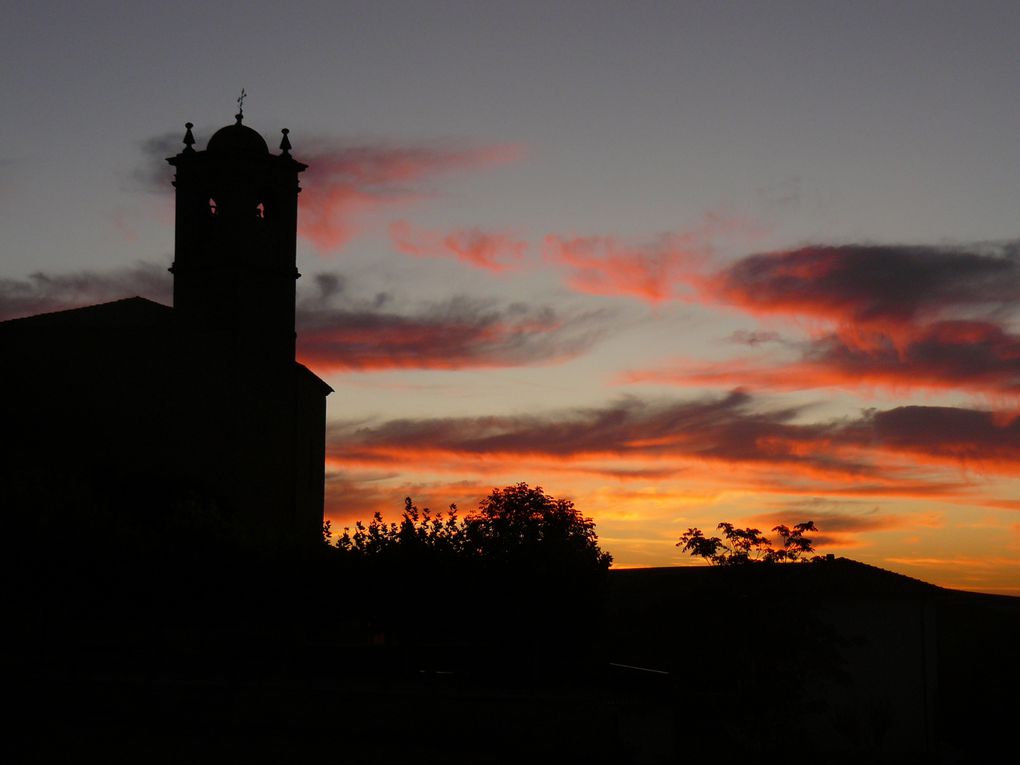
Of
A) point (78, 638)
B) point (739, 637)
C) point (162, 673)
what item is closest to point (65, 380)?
point (78, 638)

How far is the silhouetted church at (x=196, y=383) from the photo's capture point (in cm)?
5631

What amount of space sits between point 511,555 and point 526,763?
35.8 ft

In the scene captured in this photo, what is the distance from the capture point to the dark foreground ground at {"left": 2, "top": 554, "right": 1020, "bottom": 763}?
28.7m

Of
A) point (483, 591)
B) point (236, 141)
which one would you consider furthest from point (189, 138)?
point (483, 591)

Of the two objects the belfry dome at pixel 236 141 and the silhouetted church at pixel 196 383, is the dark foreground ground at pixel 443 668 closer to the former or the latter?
the silhouetted church at pixel 196 383

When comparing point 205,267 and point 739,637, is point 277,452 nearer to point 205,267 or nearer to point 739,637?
point 205,267

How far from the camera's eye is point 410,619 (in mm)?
38312

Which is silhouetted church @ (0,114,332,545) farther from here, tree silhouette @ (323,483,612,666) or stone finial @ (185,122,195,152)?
tree silhouette @ (323,483,612,666)

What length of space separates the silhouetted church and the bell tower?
63mm

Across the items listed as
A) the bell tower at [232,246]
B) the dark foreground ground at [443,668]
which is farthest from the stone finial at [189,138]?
the dark foreground ground at [443,668]

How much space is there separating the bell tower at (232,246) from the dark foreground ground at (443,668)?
911 inches

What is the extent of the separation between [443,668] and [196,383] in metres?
24.1

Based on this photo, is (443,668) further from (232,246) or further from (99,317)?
(232,246)

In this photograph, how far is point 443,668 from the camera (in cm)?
3809
